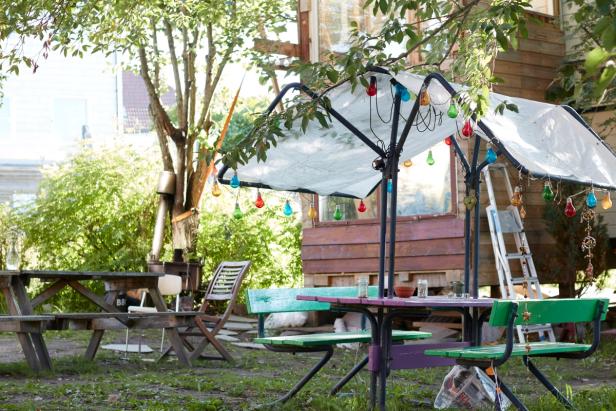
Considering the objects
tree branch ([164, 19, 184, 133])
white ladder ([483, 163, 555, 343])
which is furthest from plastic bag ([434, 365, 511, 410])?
tree branch ([164, 19, 184, 133])

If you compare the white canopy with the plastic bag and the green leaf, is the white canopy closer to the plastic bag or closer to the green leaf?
the plastic bag

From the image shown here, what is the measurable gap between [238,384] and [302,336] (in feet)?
3.81

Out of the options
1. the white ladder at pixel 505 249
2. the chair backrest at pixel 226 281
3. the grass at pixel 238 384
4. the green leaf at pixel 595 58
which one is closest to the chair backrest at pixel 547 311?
the grass at pixel 238 384

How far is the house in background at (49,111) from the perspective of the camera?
24.4 meters

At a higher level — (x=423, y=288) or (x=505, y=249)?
(x=505, y=249)

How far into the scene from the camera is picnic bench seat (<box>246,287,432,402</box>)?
6248 millimetres

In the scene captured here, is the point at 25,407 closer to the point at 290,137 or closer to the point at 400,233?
the point at 290,137

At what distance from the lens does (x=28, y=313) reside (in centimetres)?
833

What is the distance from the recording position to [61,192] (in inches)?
598

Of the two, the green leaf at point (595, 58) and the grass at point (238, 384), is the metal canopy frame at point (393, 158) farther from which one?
the green leaf at point (595, 58)

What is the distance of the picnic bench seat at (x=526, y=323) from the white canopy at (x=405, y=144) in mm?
747

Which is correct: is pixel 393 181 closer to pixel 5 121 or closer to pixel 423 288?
pixel 423 288

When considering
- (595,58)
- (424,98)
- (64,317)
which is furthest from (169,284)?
(595,58)

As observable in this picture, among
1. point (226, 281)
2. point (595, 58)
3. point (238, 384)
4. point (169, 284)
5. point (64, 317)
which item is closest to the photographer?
point (595, 58)
